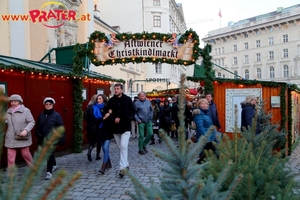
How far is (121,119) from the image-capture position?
6.66m

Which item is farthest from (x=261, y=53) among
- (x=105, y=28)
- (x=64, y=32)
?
A: (x=64, y=32)

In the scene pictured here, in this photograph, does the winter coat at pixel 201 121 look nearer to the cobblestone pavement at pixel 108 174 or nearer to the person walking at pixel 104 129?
the cobblestone pavement at pixel 108 174

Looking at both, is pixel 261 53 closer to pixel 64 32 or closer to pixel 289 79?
pixel 289 79

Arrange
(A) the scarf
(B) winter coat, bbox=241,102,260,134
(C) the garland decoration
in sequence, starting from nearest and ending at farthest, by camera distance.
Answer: (B) winter coat, bbox=241,102,260,134, (A) the scarf, (C) the garland decoration

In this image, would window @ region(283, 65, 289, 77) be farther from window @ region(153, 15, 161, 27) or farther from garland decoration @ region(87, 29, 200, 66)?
garland decoration @ region(87, 29, 200, 66)

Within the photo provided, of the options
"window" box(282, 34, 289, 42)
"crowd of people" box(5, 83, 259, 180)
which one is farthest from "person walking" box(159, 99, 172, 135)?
"window" box(282, 34, 289, 42)

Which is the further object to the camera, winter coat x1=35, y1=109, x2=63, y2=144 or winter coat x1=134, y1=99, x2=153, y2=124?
winter coat x1=134, y1=99, x2=153, y2=124

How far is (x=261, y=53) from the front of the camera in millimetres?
65250

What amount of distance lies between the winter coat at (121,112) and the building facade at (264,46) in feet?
170

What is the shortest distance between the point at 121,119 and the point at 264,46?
6431 cm

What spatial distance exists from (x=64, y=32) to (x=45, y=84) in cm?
1171

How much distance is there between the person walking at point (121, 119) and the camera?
660 cm

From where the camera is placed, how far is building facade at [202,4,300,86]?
59.4 m

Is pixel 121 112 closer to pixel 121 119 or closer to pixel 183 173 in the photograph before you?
pixel 121 119
